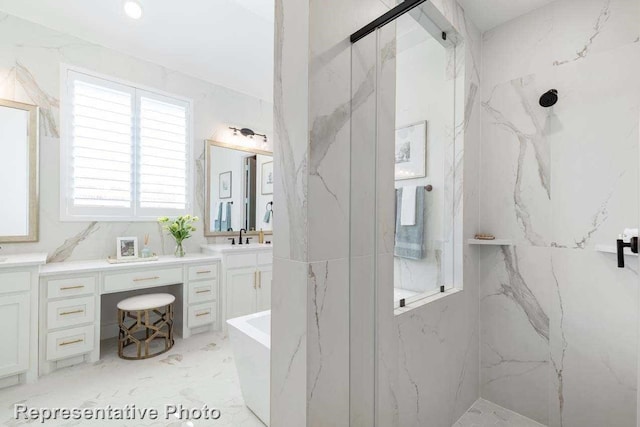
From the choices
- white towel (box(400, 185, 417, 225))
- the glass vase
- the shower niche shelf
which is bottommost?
the glass vase

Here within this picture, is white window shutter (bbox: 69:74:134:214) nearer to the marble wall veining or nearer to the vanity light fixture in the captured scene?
the vanity light fixture

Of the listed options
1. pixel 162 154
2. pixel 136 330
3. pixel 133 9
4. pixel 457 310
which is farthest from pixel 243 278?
pixel 133 9

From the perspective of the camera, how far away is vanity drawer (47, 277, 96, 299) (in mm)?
2230

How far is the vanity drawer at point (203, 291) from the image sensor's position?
2957 millimetres

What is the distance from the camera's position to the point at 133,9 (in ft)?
8.25

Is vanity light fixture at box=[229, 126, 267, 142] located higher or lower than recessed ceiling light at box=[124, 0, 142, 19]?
lower

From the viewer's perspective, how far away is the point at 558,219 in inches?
46.2

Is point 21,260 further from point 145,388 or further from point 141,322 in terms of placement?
point 145,388

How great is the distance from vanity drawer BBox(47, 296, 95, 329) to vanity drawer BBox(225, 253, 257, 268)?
1.18 meters

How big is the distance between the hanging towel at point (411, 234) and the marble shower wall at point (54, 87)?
2775 mm

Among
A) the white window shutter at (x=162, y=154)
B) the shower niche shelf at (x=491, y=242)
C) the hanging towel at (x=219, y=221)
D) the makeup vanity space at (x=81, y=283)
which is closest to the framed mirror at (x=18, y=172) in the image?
the makeup vanity space at (x=81, y=283)

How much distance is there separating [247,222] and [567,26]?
3374 millimetres

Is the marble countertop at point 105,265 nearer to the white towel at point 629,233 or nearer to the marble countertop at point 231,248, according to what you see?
the marble countertop at point 231,248

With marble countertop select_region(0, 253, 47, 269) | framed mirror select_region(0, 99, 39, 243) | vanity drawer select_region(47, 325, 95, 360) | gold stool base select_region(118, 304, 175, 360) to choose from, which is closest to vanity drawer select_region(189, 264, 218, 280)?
gold stool base select_region(118, 304, 175, 360)
